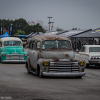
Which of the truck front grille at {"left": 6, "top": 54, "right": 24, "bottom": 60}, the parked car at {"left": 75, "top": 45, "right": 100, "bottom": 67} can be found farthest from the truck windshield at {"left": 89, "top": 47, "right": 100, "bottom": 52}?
the truck front grille at {"left": 6, "top": 54, "right": 24, "bottom": 60}

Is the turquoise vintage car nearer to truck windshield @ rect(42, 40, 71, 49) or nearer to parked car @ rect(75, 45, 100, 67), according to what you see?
parked car @ rect(75, 45, 100, 67)

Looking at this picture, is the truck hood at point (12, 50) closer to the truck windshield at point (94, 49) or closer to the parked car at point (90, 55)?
the parked car at point (90, 55)

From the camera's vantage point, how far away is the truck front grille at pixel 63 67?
1312 cm

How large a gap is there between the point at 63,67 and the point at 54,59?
1.70 ft

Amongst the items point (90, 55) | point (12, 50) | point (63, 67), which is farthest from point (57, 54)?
point (12, 50)

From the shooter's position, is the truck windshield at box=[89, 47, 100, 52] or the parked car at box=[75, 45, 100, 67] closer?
the parked car at box=[75, 45, 100, 67]

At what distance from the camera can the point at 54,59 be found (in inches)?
522

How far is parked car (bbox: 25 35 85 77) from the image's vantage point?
13.1 metres

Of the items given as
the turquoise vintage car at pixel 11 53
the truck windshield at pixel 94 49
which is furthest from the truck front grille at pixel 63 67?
the turquoise vintage car at pixel 11 53

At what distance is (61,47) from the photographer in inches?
560

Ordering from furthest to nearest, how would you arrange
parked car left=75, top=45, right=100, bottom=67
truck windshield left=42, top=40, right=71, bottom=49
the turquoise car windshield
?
the turquoise car windshield < parked car left=75, top=45, right=100, bottom=67 < truck windshield left=42, top=40, right=71, bottom=49

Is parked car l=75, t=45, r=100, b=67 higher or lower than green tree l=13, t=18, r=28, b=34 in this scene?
lower

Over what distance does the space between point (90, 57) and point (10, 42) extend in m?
7.81

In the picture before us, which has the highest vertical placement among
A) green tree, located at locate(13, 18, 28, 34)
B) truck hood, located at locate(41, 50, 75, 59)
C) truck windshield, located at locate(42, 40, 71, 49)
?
green tree, located at locate(13, 18, 28, 34)
